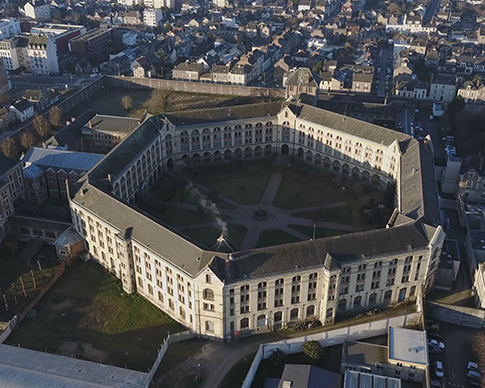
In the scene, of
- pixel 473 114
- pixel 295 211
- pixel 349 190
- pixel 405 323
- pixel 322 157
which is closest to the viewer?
pixel 405 323

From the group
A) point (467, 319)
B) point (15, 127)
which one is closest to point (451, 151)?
point (467, 319)

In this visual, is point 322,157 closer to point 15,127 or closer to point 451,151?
point 451,151

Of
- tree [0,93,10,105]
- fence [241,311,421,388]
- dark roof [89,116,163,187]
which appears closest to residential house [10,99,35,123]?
tree [0,93,10,105]

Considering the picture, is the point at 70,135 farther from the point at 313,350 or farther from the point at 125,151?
the point at 313,350

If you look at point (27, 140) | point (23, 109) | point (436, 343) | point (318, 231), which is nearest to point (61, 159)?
point (27, 140)

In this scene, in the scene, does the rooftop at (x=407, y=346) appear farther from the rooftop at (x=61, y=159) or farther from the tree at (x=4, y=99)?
the tree at (x=4, y=99)

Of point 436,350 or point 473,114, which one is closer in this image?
point 436,350

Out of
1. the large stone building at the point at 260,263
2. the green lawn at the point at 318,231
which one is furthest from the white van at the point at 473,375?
the green lawn at the point at 318,231
